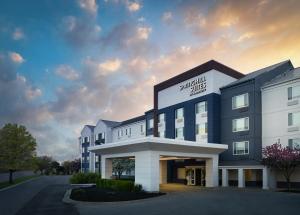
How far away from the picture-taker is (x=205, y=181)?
39.2 m

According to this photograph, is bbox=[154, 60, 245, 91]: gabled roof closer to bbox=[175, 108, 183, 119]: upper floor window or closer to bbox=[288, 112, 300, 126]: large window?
bbox=[175, 108, 183, 119]: upper floor window

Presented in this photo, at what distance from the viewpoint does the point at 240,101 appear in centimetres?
3881

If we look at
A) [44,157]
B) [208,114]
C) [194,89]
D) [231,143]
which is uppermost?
[194,89]

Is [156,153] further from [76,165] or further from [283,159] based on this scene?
[76,165]

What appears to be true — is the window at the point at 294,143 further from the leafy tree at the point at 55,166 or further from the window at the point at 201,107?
the leafy tree at the point at 55,166

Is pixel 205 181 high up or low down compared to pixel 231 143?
down

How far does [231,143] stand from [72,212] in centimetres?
2526

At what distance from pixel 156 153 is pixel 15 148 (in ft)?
86.4

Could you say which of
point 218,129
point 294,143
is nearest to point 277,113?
point 294,143

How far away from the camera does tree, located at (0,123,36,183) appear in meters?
46.8

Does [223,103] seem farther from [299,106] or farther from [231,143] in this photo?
[299,106]

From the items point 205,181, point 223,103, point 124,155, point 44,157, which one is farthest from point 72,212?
point 44,157

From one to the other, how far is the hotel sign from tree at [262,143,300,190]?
1350 cm

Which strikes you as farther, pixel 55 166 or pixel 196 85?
pixel 55 166
